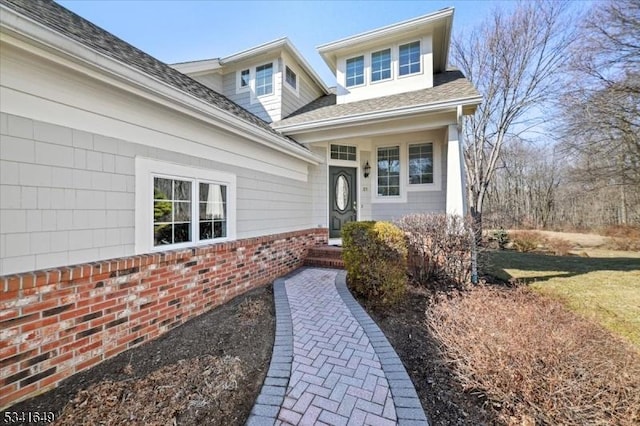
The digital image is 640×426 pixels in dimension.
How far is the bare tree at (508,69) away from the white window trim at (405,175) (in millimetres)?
3405

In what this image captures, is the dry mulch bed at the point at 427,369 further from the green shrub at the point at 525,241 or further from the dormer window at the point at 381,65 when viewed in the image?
the green shrub at the point at 525,241

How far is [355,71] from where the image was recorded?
8.87m

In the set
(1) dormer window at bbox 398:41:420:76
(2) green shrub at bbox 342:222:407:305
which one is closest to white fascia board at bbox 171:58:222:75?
(1) dormer window at bbox 398:41:420:76

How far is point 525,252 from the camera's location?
40.1 ft

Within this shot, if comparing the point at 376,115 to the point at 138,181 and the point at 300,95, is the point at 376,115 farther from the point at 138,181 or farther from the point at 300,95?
the point at 138,181

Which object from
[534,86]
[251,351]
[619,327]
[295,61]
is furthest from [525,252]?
[251,351]

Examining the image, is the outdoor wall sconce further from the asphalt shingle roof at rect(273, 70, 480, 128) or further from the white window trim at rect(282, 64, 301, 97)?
the white window trim at rect(282, 64, 301, 97)

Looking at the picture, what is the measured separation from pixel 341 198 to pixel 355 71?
171 inches

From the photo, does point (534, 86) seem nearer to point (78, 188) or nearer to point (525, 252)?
point (525, 252)

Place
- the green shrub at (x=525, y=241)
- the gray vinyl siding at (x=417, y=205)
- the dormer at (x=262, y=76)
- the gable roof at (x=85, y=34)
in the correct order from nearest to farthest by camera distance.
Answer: the gable roof at (x=85, y=34), the gray vinyl siding at (x=417, y=205), the dormer at (x=262, y=76), the green shrub at (x=525, y=241)

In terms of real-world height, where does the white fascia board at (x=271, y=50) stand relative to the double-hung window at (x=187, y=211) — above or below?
above

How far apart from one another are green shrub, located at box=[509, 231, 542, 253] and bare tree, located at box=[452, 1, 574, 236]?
9.08 ft

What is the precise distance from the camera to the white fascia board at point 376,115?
19.6 ft

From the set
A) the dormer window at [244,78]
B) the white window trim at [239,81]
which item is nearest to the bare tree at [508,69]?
the white window trim at [239,81]
